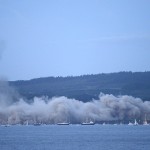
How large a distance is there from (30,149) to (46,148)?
4029mm

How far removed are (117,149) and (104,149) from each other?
10.9 ft

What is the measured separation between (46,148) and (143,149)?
2071 cm

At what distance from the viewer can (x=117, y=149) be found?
103 m

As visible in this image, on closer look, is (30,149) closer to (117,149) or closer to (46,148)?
(46,148)

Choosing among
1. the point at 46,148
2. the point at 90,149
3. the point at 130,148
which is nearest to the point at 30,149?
the point at 46,148

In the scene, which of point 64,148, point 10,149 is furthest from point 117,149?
point 10,149

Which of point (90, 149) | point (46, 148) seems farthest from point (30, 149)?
point (90, 149)

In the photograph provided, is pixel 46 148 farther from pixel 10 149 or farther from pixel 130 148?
pixel 130 148

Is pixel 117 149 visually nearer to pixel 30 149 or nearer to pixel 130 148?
pixel 130 148

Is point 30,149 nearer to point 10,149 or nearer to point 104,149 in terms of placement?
point 10,149

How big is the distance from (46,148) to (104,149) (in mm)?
12867

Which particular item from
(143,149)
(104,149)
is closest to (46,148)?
(104,149)

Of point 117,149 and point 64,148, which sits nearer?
point 117,149

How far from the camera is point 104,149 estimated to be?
346 feet
